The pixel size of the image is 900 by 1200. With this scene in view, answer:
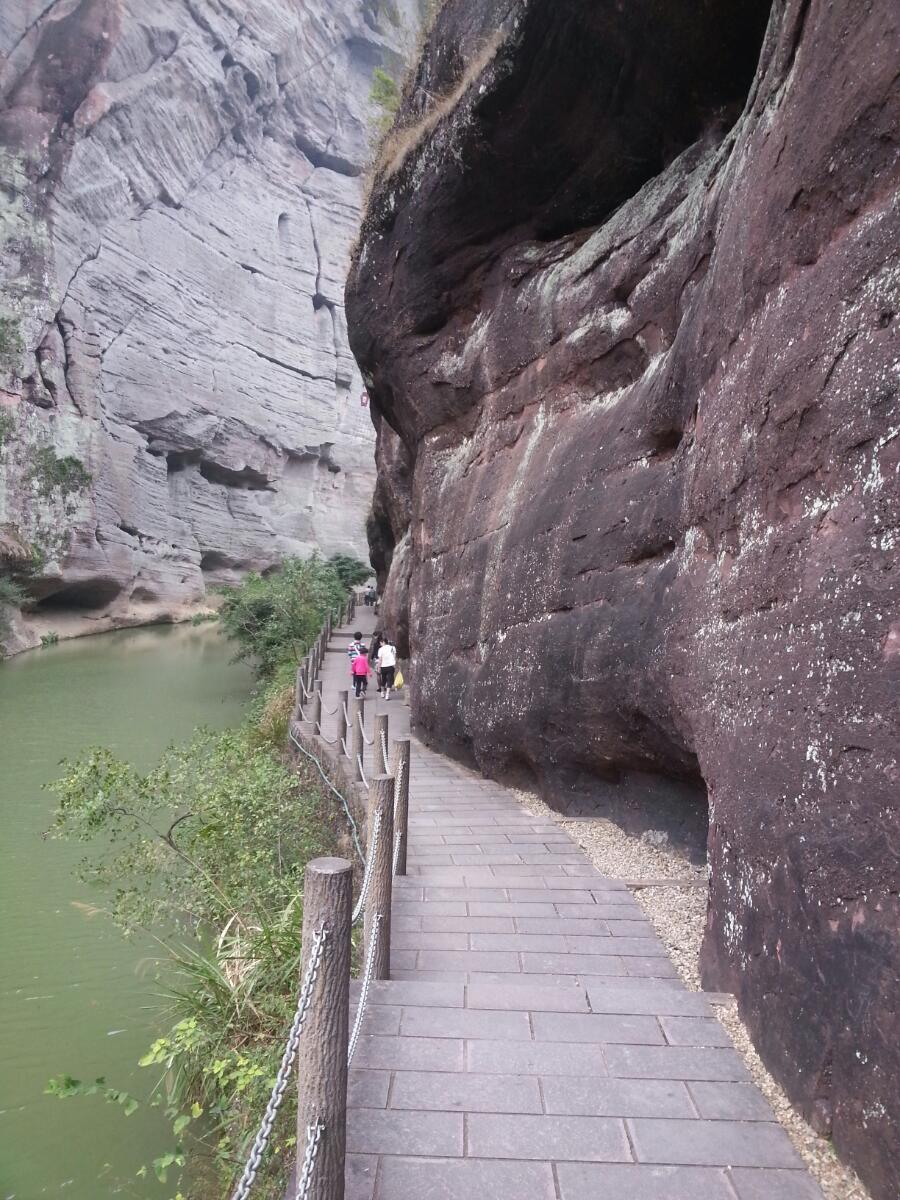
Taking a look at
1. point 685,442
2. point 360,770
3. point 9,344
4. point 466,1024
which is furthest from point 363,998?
point 9,344

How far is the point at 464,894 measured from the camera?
454 cm

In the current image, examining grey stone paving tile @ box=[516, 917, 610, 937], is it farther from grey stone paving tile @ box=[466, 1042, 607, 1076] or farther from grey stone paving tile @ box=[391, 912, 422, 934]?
grey stone paving tile @ box=[466, 1042, 607, 1076]

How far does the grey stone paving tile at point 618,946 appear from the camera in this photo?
380 cm

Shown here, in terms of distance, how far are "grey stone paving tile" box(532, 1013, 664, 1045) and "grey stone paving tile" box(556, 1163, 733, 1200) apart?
68 cm

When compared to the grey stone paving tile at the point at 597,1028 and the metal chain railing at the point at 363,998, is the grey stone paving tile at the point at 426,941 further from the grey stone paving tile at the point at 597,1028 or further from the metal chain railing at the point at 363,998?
the grey stone paving tile at the point at 597,1028

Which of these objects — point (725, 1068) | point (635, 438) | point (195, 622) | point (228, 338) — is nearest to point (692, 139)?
point (635, 438)

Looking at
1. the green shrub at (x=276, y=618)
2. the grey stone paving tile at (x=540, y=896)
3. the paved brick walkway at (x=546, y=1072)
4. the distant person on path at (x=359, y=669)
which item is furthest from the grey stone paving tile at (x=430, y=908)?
the green shrub at (x=276, y=618)

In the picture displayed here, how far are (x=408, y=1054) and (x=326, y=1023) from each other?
3.44ft

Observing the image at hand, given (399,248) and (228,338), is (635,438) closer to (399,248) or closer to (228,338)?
(399,248)

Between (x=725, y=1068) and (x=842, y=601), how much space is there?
A: 169 cm

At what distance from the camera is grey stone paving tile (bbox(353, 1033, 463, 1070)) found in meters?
2.72

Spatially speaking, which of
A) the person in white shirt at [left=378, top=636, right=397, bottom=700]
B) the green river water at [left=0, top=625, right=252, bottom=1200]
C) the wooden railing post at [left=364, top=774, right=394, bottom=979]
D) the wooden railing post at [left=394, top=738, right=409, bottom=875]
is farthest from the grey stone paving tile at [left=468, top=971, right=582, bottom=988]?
the person in white shirt at [left=378, top=636, right=397, bottom=700]

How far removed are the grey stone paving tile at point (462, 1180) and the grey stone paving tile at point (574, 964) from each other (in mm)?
1344

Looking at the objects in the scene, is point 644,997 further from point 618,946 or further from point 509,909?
point 509,909
